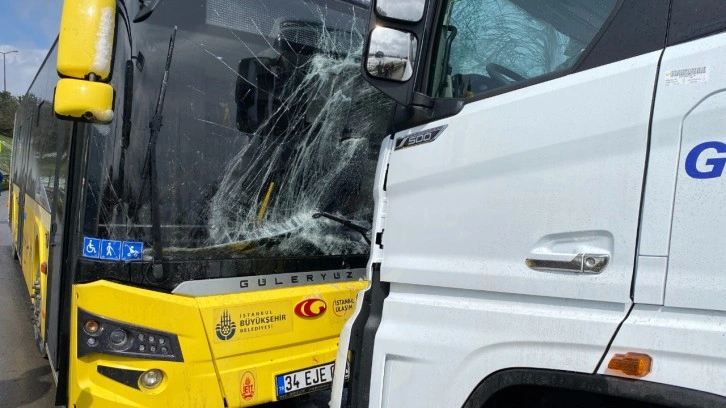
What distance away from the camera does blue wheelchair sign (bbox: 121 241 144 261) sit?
326 cm

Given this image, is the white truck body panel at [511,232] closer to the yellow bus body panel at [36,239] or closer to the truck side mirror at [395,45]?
the truck side mirror at [395,45]

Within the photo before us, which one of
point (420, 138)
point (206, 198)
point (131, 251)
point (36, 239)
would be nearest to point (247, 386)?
point (131, 251)

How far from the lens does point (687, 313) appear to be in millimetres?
1611

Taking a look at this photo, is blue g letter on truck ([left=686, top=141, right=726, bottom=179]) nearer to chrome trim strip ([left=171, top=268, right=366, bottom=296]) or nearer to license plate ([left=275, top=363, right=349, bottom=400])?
chrome trim strip ([left=171, top=268, right=366, bottom=296])

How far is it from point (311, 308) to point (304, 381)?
0.46m

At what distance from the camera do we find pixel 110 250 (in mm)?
3244

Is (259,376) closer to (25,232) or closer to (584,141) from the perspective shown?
(584,141)

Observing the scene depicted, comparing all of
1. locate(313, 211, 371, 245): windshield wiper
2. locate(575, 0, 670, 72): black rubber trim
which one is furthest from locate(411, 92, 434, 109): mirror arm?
locate(313, 211, 371, 245): windshield wiper

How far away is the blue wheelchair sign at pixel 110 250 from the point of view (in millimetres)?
3230

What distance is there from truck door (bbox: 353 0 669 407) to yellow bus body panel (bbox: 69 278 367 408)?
1.34 meters

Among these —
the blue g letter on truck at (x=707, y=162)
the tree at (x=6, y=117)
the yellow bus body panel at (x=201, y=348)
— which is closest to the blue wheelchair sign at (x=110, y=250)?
the yellow bus body panel at (x=201, y=348)

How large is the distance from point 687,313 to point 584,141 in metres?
0.58

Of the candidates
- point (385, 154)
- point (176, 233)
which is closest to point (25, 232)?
point (176, 233)

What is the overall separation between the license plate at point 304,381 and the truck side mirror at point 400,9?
2342 millimetres
